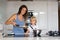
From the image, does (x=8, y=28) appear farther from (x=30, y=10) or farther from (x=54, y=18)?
(x=54, y=18)

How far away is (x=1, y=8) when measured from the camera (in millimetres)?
2846

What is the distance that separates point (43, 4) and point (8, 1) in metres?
0.78

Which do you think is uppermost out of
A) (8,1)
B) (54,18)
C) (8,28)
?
(8,1)

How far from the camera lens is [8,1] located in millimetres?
2881

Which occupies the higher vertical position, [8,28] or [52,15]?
[52,15]

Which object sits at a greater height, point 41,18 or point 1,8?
point 1,8

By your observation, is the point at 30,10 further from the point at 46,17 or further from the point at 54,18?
the point at 54,18

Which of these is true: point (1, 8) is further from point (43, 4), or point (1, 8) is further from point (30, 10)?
point (43, 4)

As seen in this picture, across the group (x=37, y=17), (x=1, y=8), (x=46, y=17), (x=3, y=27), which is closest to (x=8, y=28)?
(x=3, y=27)

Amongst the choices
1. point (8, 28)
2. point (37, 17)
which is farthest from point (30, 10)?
point (8, 28)

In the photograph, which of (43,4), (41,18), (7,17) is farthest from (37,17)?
(7,17)

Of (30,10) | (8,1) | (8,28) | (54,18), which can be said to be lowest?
(8,28)

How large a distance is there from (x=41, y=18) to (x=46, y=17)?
0.38 ft

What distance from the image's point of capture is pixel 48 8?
2891mm
